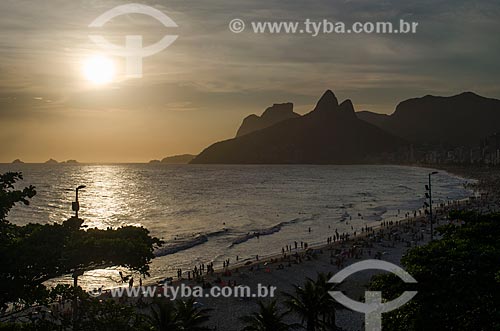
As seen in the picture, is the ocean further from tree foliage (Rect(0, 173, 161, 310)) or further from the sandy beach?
tree foliage (Rect(0, 173, 161, 310))

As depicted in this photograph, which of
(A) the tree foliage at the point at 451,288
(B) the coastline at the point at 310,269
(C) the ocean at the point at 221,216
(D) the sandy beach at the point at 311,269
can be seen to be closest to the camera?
(A) the tree foliage at the point at 451,288

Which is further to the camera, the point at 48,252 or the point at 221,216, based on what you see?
the point at 221,216

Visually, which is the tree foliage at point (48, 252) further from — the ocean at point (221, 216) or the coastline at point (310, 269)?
the ocean at point (221, 216)

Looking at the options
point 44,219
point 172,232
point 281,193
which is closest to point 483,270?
point 172,232

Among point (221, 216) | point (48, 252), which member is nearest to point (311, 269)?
point (48, 252)

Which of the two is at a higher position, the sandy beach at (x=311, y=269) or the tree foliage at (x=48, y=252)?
the tree foliage at (x=48, y=252)

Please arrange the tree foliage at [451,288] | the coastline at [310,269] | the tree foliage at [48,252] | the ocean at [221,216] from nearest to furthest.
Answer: the tree foliage at [48,252]
the tree foliage at [451,288]
the coastline at [310,269]
the ocean at [221,216]

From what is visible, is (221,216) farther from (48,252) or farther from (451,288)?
(48,252)

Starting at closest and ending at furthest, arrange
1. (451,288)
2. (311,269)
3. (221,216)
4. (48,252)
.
→ (48,252)
(451,288)
(311,269)
(221,216)

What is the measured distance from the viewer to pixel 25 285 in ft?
31.3

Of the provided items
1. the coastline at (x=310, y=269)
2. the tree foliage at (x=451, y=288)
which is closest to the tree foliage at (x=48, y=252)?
the tree foliage at (x=451, y=288)

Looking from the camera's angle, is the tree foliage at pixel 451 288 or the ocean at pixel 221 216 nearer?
the tree foliage at pixel 451 288

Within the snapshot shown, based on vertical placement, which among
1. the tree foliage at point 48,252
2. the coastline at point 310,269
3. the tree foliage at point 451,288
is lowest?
the coastline at point 310,269

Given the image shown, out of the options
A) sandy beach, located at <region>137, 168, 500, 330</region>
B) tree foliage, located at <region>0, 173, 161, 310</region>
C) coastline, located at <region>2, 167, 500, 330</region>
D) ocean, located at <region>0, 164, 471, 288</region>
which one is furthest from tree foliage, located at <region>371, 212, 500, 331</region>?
ocean, located at <region>0, 164, 471, 288</region>
